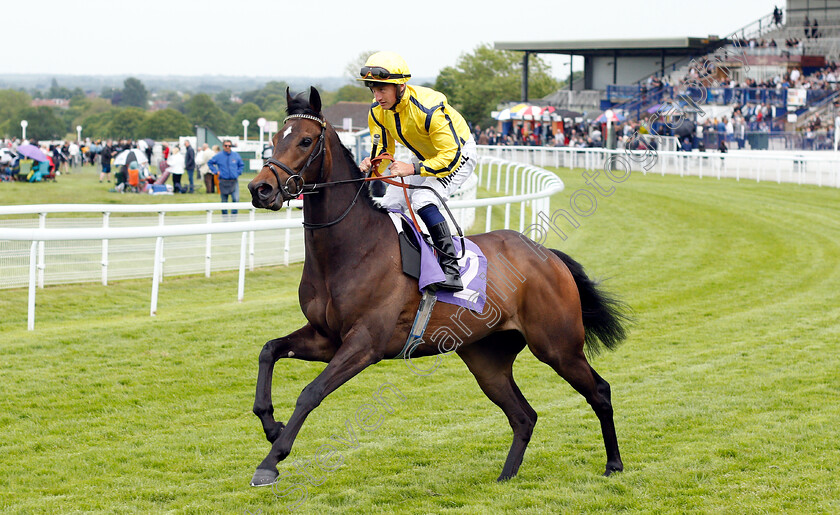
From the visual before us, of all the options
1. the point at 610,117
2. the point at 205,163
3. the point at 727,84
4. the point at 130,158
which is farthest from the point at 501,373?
the point at 727,84

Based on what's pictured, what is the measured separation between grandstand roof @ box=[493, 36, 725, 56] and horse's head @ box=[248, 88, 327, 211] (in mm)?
Answer: 38588

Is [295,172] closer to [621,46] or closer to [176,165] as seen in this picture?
[176,165]

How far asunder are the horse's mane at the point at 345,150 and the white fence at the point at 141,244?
2.02m

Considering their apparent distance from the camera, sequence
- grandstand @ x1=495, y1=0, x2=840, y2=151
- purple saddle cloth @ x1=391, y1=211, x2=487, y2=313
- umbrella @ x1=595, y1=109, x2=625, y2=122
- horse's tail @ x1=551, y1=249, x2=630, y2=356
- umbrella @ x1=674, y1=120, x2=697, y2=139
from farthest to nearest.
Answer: umbrella @ x1=595, y1=109, x2=625, y2=122 → grandstand @ x1=495, y1=0, x2=840, y2=151 → umbrella @ x1=674, y1=120, x2=697, y2=139 → horse's tail @ x1=551, y1=249, x2=630, y2=356 → purple saddle cloth @ x1=391, y1=211, x2=487, y2=313

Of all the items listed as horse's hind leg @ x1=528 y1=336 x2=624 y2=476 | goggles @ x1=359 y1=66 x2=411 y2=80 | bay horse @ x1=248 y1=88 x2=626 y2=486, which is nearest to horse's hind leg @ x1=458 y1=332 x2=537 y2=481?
bay horse @ x1=248 y1=88 x2=626 y2=486

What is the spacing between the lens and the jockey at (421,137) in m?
4.08

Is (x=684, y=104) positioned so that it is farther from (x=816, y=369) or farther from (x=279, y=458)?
(x=279, y=458)

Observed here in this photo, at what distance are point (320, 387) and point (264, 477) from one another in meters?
0.43

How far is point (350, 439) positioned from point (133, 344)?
101 inches

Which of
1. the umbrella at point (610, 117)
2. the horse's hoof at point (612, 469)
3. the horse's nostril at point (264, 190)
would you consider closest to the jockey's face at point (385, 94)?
the horse's nostril at point (264, 190)

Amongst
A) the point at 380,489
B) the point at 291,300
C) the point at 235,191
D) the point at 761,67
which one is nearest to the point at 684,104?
the point at 761,67

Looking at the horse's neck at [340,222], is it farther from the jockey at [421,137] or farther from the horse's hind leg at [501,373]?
the horse's hind leg at [501,373]

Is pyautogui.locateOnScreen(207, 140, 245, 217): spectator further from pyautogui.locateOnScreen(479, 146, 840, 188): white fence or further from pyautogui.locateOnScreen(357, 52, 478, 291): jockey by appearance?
pyautogui.locateOnScreen(479, 146, 840, 188): white fence

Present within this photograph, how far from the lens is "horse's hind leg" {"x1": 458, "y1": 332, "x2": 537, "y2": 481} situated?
4598mm
